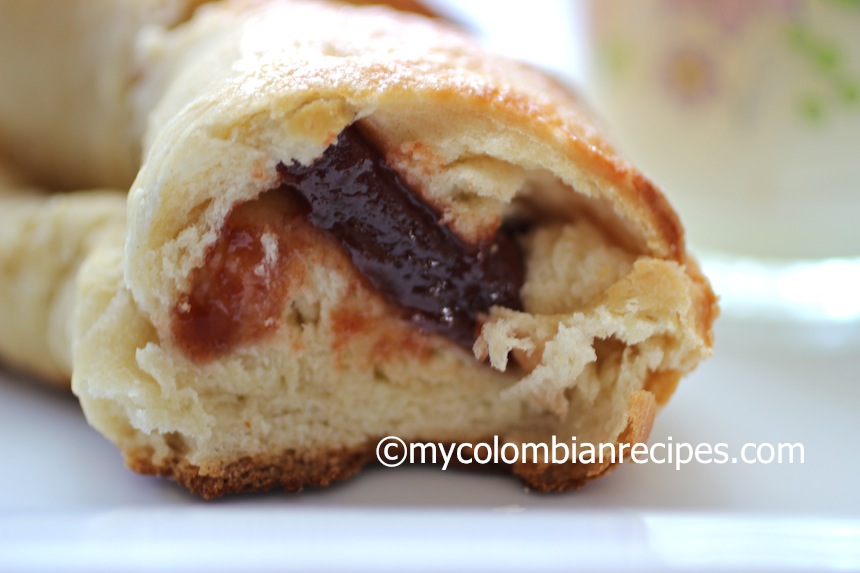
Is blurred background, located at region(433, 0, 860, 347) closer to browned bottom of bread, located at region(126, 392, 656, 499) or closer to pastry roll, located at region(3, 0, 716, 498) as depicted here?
pastry roll, located at region(3, 0, 716, 498)

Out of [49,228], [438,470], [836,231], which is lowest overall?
[438,470]

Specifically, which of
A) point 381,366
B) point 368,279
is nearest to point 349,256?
point 368,279

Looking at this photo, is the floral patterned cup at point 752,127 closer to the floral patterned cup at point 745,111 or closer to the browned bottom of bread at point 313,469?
the floral patterned cup at point 745,111

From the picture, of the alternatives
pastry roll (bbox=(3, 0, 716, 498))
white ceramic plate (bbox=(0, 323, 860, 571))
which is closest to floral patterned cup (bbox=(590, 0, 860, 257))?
white ceramic plate (bbox=(0, 323, 860, 571))

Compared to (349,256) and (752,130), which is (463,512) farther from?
(752,130)

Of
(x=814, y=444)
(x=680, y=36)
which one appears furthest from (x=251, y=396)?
(x=680, y=36)

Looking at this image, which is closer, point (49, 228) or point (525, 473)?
point (525, 473)

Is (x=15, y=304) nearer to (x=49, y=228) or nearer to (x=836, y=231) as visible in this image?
(x=49, y=228)
